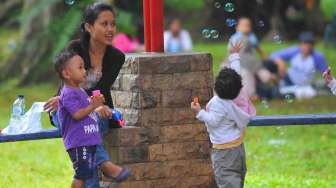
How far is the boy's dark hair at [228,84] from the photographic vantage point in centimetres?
725

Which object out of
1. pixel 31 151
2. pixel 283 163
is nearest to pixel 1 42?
pixel 31 151

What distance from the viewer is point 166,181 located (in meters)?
7.99

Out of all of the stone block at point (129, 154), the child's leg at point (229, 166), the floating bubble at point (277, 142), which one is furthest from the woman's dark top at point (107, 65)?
the floating bubble at point (277, 142)

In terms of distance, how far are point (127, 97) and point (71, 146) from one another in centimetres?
95

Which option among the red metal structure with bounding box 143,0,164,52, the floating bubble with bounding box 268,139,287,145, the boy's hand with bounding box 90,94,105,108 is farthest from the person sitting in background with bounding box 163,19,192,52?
the boy's hand with bounding box 90,94,105,108

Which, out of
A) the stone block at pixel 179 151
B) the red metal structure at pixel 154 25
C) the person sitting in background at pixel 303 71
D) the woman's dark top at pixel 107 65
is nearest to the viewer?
the woman's dark top at pixel 107 65

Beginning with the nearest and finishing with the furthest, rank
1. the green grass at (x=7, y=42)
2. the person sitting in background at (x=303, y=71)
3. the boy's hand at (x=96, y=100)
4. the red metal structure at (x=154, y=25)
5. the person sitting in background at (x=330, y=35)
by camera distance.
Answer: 1. the boy's hand at (x=96, y=100)
2. the red metal structure at (x=154, y=25)
3. the person sitting in background at (x=303, y=71)
4. the green grass at (x=7, y=42)
5. the person sitting in background at (x=330, y=35)

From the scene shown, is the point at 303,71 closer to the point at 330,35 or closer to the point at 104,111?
the point at 330,35

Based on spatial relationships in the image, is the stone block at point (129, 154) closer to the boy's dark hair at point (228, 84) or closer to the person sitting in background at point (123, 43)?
the boy's dark hair at point (228, 84)

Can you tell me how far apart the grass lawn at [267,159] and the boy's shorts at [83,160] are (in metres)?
2.20

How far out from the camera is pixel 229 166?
734 cm

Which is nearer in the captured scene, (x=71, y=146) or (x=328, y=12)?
(x=71, y=146)

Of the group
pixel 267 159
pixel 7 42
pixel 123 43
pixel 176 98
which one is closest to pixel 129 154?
pixel 176 98

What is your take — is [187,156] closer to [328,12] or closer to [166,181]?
[166,181]
